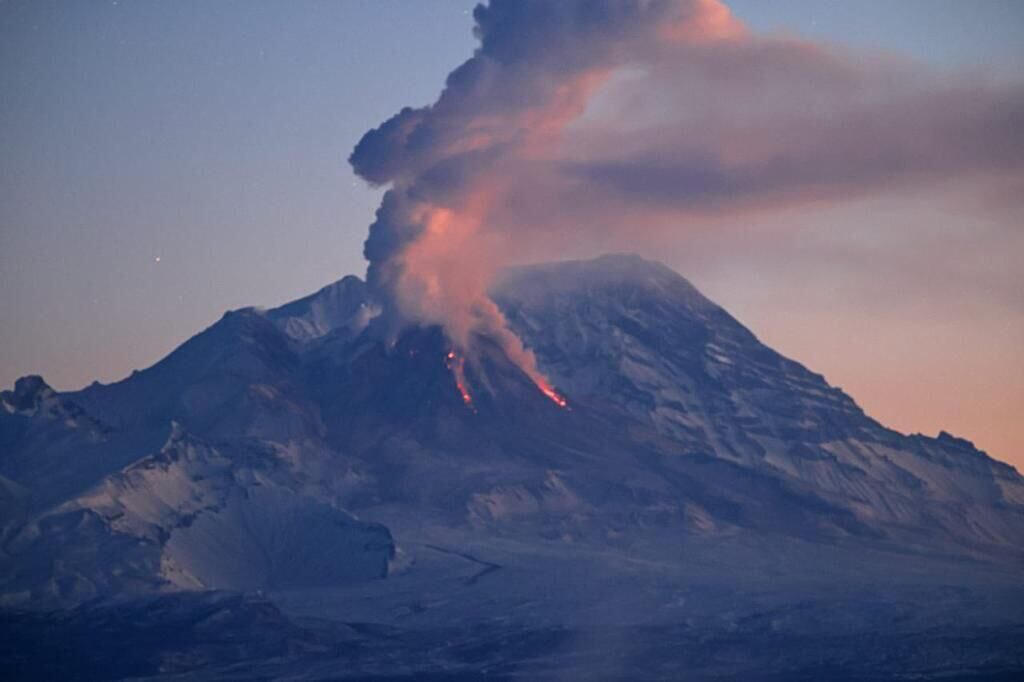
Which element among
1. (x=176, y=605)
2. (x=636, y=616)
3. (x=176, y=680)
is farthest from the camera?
(x=636, y=616)

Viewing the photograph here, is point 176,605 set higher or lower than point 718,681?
higher

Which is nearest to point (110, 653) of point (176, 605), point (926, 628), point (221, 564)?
point (176, 605)

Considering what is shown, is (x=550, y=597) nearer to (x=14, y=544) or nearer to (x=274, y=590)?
(x=274, y=590)

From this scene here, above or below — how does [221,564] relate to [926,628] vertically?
above

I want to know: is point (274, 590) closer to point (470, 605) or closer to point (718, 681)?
point (470, 605)

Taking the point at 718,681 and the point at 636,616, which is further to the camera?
the point at 636,616

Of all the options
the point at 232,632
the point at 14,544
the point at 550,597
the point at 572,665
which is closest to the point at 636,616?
the point at 550,597

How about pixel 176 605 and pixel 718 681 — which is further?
pixel 176 605

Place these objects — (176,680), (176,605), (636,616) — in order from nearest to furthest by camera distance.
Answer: (176,680) < (176,605) < (636,616)
